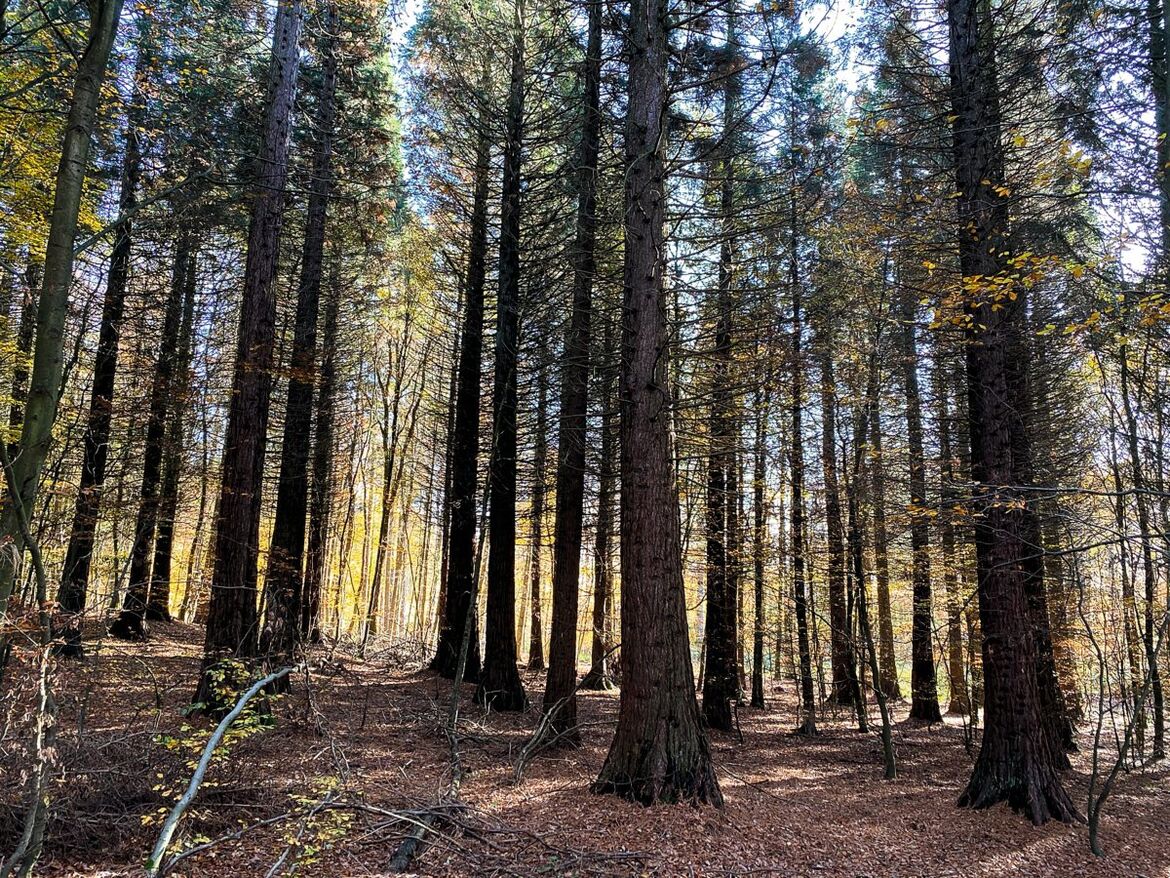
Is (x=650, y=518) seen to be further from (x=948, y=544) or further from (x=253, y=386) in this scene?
(x=948, y=544)

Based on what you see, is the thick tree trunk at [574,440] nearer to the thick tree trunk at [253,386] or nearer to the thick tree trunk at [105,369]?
the thick tree trunk at [253,386]

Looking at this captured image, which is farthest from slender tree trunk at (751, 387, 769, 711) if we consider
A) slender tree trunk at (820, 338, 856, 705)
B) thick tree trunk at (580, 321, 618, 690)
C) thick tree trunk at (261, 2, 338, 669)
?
thick tree trunk at (261, 2, 338, 669)

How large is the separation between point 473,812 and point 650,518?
2.90 metres

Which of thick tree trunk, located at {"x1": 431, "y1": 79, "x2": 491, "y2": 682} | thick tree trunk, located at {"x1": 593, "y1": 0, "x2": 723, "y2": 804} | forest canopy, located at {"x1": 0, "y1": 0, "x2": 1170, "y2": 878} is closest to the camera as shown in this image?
forest canopy, located at {"x1": 0, "y1": 0, "x2": 1170, "y2": 878}

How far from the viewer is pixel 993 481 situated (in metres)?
7.02

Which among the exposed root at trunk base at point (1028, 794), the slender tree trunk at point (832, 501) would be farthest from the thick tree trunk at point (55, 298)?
the slender tree trunk at point (832, 501)

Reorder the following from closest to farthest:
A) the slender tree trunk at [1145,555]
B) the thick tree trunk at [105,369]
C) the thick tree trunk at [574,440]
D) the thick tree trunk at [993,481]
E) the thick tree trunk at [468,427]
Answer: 1. the thick tree trunk at [993,481]
2. the slender tree trunk at [1145,555]
3. the thick tree trunk at [574,440]
4. the thick tree trunk at [105,369]
5. the thick tree trunk at [468,427]

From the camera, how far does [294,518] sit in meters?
10.8

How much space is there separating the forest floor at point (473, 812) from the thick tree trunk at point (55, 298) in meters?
0.98

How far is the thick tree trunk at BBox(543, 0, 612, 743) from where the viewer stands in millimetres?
8242

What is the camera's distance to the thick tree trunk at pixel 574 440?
8242 mm

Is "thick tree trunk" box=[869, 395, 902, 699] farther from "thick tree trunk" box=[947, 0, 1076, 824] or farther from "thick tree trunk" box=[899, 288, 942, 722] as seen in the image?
"thick tree trunk" box=[947, 0, 1076, 824]

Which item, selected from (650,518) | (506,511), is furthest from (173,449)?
(650,518)

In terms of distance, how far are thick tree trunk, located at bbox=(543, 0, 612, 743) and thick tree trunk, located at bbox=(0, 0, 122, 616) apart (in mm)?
5158
